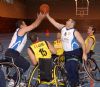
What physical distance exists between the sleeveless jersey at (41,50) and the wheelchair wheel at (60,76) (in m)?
0.32

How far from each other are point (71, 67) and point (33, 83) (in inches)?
33.9

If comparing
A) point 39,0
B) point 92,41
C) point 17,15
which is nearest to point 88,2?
point 39,0

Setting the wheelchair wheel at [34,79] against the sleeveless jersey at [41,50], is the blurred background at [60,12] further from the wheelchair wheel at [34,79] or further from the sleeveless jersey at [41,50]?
the wheelchair wheel at [34,79]

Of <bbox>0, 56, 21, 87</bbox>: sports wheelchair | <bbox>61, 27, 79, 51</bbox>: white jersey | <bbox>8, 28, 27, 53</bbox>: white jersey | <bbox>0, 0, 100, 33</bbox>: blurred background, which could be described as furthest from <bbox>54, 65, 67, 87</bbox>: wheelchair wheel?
<bbox>0, 0, 100, 33</bbox>: blurred background

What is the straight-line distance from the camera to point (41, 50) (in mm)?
6828

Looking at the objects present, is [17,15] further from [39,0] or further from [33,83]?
[33,83]

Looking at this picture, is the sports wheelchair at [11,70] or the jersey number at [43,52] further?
the sports wheelchair at [11,70]

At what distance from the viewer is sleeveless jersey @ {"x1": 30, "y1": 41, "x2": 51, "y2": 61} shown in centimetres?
682

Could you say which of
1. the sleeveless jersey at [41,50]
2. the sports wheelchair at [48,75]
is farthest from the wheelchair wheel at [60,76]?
the sleeveless jersey at [41,50]

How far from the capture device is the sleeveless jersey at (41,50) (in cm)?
682

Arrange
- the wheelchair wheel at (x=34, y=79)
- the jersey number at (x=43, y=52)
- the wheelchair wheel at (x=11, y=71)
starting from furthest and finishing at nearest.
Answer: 1. the wheelchair wheel at (x=11, y=71)
2. the jersey number at (x=43, y=52)
3. the wheelchair wheel at (x=34, y=79)

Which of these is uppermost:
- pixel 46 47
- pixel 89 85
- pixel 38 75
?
pixel 46 47

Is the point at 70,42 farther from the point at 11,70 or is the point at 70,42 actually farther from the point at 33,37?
the point at 11,70

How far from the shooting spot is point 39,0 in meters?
47.3
